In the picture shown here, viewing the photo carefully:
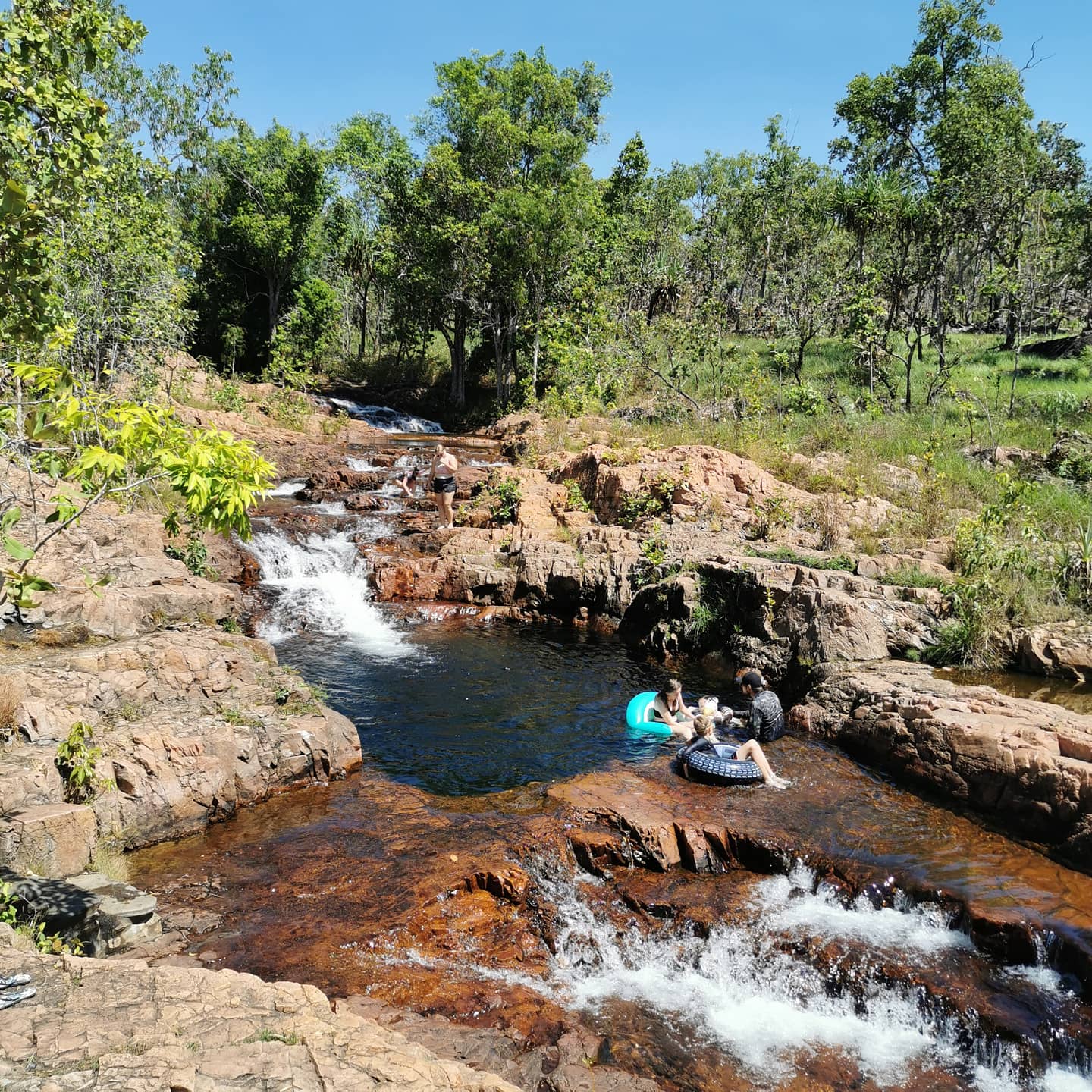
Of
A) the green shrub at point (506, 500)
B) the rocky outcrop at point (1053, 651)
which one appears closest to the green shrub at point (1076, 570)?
the rocky outcrop at point (1053, 651)

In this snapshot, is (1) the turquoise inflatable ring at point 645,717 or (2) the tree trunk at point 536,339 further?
(2) the tree trunk at point 536,339

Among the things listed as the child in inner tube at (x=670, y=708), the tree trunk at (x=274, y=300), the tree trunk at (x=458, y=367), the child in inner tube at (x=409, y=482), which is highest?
the tree trunk at (x=274, y=300)

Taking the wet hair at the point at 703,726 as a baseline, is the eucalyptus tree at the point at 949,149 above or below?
above

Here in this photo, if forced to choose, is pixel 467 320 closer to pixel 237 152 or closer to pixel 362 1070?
pixel 237 152

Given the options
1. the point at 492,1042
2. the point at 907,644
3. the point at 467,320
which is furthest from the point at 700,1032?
the point at 467,320

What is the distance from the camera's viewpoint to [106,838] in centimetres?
651

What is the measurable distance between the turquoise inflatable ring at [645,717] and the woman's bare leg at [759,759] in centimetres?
147

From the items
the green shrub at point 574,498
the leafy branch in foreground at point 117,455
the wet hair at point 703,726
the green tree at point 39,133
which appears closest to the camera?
the leafy branch in foreground at point 117,455

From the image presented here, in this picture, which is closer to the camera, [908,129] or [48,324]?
[48,324]

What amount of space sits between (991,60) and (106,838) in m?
29.8

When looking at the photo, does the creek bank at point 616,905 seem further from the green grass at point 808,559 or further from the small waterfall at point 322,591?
the small waterfall at point 322,591

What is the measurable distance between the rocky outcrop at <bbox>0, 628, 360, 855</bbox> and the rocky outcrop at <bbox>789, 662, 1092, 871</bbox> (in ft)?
18.8

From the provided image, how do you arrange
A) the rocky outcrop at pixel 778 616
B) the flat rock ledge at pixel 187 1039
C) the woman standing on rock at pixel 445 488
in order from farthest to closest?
the woman standing on rock at pixel 445 488
the rocky outcrop at pixel 778 616
the flat rock ledge at pixel 187 1039

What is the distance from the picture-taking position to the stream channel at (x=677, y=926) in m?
5.18
